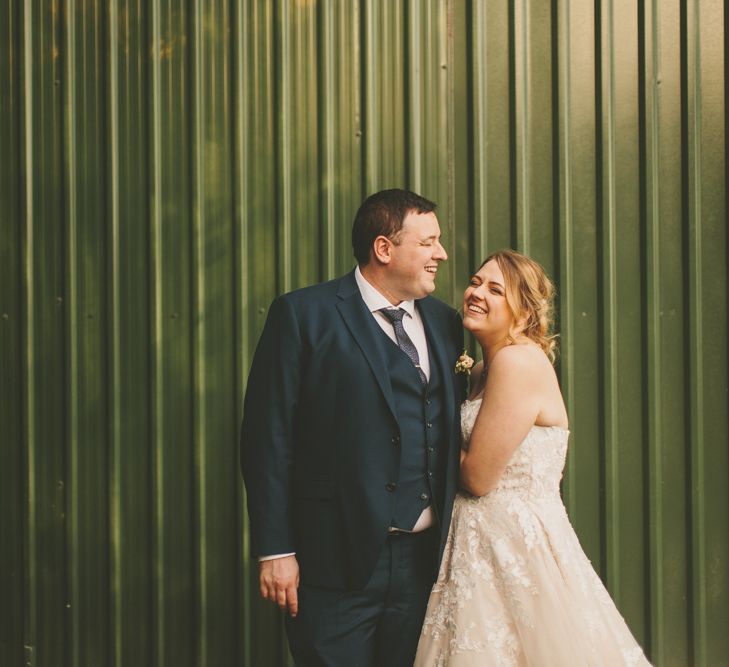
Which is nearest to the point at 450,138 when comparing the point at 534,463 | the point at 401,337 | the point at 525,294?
the point at 525,294

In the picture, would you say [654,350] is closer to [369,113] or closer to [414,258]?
[414,258]

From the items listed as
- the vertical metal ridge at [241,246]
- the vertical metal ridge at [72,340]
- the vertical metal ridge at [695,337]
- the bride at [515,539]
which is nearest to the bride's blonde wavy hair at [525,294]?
the bride at [515,539]

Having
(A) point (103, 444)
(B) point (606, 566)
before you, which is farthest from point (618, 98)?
(A) point (103, 444)

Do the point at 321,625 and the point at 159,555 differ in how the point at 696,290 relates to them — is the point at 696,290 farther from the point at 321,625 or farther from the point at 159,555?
the point at 159,555

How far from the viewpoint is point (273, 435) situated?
2475mm

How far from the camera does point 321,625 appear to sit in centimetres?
247

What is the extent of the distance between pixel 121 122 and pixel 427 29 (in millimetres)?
1504

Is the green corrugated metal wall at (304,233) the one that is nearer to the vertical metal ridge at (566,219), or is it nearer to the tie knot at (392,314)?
the vertical metal ridge at (566,219)

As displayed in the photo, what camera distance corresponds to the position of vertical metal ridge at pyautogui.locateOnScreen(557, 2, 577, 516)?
140 inches

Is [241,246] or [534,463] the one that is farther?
[241,246]

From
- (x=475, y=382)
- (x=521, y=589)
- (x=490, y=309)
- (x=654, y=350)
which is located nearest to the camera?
(x=521, y=589)

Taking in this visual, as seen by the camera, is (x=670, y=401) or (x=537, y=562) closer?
(x=537, y=562)

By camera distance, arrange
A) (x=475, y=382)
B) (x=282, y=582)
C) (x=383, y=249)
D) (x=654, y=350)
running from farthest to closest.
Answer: (x=654, y=350) < (x=475, y=382) < (x=383, y=249) < (x=282, y=582)

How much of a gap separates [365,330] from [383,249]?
0.31 metres
